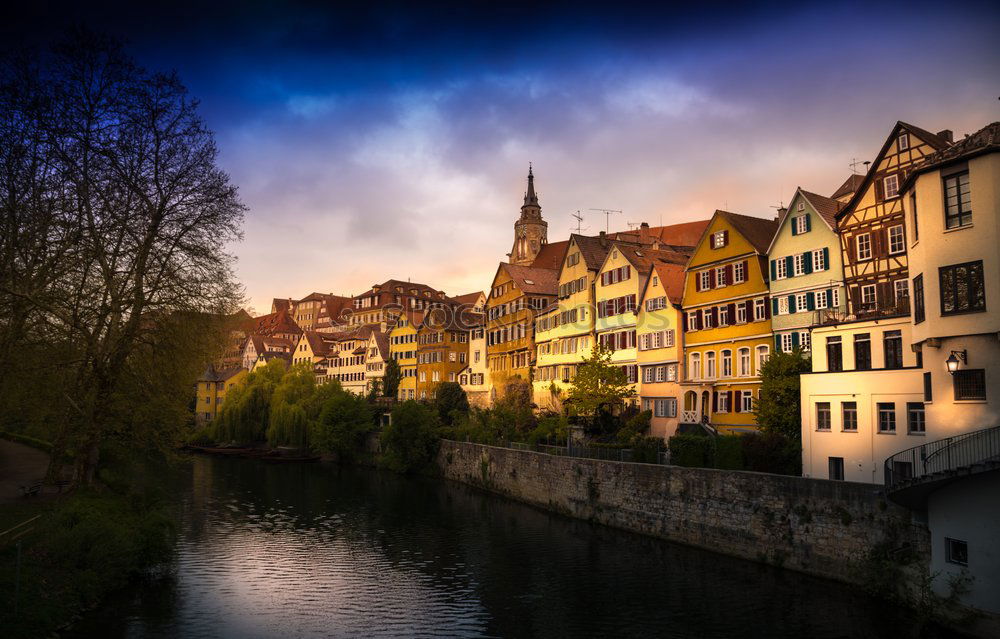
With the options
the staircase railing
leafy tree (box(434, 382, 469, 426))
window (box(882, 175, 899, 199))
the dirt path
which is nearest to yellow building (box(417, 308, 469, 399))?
leafy tree (box(434, 382, 469, 426))

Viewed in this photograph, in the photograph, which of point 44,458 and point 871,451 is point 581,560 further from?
point 44,458

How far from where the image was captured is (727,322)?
130 ft

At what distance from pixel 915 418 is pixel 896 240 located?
9.35m

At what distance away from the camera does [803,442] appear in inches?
1129

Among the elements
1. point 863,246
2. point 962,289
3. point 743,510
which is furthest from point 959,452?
point 863,246

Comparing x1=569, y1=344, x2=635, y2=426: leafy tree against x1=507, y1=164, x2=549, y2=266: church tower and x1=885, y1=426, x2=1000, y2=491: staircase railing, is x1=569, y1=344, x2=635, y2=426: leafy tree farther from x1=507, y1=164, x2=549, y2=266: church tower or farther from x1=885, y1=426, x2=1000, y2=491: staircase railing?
x1=507, y1=164, x2=549, y2=266: church tower

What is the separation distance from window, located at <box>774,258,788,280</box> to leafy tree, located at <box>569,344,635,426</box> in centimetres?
1171

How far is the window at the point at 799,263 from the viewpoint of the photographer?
115 feet

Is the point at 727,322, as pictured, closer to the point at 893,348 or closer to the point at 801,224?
the point at 801,224

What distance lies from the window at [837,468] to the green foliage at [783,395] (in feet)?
8.70

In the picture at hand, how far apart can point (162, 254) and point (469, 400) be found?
1816 inches

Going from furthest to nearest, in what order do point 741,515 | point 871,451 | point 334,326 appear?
point 334,326 < point 741,515 < point 871,451

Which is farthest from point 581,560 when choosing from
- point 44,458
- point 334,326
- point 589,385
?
point 334,326

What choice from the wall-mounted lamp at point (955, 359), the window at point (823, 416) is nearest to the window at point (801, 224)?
the window at point (823, 416)
